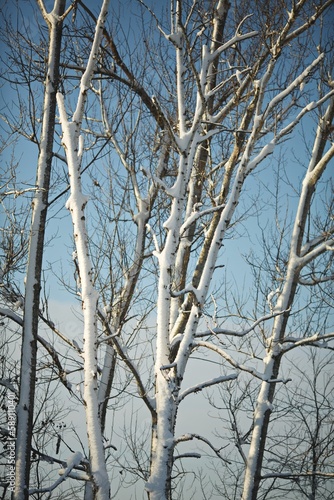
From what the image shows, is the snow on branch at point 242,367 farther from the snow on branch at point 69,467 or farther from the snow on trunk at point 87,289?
the snow on branch at point 69,467

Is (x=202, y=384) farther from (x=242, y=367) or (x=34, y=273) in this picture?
(x=34, y=273)

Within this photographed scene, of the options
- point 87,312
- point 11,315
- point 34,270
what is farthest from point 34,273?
point 87,312

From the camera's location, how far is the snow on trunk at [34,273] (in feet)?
12.1

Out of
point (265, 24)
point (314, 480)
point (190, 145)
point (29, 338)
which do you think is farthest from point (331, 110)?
point (314, 480)

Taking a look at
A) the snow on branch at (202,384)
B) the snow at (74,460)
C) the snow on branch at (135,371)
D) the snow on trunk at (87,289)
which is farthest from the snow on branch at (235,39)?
the snow at (74,460)

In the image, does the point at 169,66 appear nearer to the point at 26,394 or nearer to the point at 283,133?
the point at 283,133

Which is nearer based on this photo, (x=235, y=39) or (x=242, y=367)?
(x=242, y=367)

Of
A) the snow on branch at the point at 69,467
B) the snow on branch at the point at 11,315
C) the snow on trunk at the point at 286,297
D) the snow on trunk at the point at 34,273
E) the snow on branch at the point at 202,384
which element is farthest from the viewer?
the snow on trunk at the point at 286,297

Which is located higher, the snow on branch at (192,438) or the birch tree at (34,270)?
the birch tree at (34,270)

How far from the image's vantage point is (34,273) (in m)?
4.17

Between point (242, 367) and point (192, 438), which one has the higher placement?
point (242, 367)

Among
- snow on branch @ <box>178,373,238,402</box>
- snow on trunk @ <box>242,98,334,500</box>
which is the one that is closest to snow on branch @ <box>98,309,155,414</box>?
snow on branch @ <box>178,373,238,402</box>

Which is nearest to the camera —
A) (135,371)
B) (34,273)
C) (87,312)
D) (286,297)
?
(87,312)

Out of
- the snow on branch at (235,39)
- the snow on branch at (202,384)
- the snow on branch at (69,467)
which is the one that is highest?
the snow on branch at (235,39)
